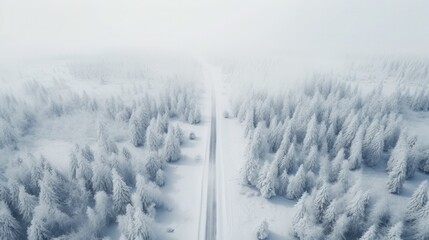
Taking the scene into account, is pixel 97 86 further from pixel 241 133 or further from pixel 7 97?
pixel 241 133

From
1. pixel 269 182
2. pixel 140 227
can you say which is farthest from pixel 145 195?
pixel 269 182

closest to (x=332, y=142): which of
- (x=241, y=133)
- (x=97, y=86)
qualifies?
(x=241, y=133)

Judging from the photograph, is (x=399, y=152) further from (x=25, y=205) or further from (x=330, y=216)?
(x=25, y=205)

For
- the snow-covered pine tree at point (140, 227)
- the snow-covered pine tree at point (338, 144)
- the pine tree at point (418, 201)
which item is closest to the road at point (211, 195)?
the snow-covered pine tree at point (140, 227)

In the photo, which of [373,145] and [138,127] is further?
[138,127]

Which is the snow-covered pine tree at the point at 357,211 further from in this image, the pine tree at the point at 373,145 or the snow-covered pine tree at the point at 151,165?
the snow-covered pine tree at the point at 151,165
